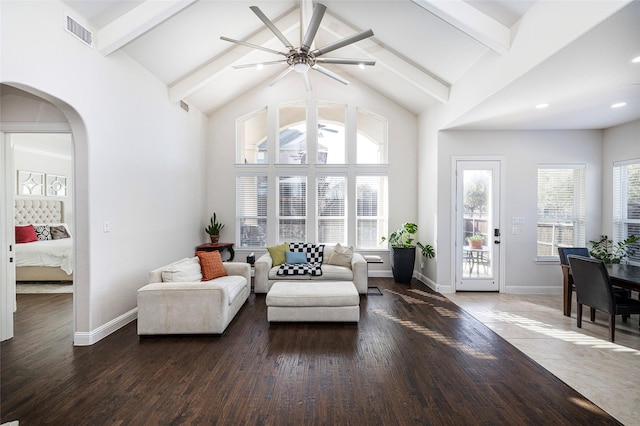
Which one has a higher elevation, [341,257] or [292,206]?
[292,206]

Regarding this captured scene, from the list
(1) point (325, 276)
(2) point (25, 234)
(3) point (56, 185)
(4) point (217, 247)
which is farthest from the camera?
(3) point (56, 185)

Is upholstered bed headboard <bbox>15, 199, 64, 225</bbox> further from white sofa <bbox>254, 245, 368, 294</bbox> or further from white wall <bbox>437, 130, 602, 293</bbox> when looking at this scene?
white wall <bbox>437, 130, 602, 293</bbox>

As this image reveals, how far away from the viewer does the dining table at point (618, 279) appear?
324 centimetres

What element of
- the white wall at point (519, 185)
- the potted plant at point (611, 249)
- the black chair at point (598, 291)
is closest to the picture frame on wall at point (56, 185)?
the white wall at point (519, 185)

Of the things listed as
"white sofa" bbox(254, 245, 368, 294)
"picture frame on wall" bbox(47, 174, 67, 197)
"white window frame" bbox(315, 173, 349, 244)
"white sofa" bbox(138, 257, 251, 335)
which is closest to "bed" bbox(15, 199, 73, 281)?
"picture frame on wall" bbox(47, 174, 67, 197)

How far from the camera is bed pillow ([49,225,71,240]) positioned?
22.5 ft

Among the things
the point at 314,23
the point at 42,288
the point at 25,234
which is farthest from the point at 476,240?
the point at 25,234

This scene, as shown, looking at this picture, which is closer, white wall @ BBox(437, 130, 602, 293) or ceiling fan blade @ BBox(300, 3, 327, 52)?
ceiling fan blade @ BBox(300, 3, 327, 52)

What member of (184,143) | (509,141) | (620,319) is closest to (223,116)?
(184,143)

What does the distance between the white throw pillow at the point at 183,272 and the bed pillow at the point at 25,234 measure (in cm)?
450

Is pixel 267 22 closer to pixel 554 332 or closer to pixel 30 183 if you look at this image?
pixel 554 332

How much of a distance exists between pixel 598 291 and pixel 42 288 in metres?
8.38

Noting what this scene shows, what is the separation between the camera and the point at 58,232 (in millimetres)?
6953

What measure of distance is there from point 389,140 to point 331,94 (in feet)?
5.24
